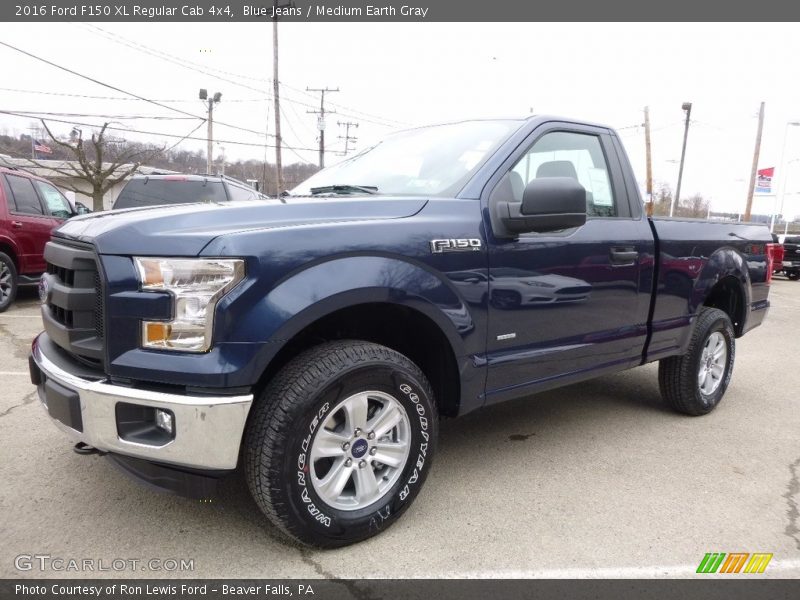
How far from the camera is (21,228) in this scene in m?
7.68

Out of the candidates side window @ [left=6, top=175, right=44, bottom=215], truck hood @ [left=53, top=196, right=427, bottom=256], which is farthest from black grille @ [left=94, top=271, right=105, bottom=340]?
side window @ [left=6, top=175, right=44, bottom=215]

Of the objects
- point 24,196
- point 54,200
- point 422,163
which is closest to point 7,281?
point 24,196

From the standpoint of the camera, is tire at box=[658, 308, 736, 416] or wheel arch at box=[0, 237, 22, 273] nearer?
tire at box=[658, 308, 736, 416]

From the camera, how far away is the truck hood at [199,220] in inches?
83.9

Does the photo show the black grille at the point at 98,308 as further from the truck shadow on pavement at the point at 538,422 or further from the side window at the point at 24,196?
the side window at the point at 24,196

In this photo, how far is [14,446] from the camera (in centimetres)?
337

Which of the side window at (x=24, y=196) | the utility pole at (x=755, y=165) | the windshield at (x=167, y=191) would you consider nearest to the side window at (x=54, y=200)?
the side window at (x=24, y=196)

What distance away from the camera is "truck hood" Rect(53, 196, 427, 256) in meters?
2.13

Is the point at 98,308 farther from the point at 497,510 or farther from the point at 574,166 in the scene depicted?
the point at 574,166

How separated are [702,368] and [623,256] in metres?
1.57

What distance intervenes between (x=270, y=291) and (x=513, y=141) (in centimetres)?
165

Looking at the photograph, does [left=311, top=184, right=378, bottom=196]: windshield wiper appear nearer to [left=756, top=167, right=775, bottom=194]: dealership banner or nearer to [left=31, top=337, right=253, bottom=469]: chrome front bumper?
[left=31, top=337, right=253, bottom=469]: chrome front bumper

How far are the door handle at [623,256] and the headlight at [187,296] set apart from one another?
7.59 feet
